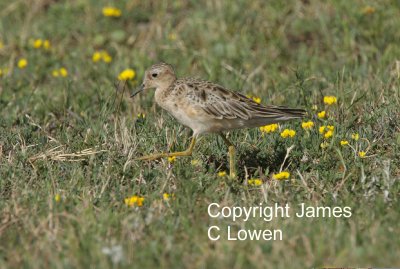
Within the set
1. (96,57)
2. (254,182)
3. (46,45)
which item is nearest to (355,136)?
(254,182)

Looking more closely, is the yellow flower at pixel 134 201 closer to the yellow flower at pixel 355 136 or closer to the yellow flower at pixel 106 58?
the yellow flower at pixel 355 136

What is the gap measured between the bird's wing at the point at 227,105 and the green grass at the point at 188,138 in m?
0.46

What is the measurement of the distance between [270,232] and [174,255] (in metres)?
0.80

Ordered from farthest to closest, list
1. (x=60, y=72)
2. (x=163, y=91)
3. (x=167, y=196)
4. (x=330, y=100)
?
(x=60, y=72) → (x=330, y=100) → (x=163, y=91) → (x=167, y=196)

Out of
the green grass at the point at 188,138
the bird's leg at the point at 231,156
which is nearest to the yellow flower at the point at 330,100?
the green grass at the point at 188,138

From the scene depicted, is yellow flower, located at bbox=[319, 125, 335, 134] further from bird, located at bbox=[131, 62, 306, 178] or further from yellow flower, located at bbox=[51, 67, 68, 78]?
yellow flower, located at bbox=[51, 67, 68, 78]

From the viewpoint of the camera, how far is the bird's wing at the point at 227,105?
283 inches

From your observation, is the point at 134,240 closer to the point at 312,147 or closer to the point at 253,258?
the point at 253,258

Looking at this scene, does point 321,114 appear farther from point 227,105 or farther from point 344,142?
point 227,105
